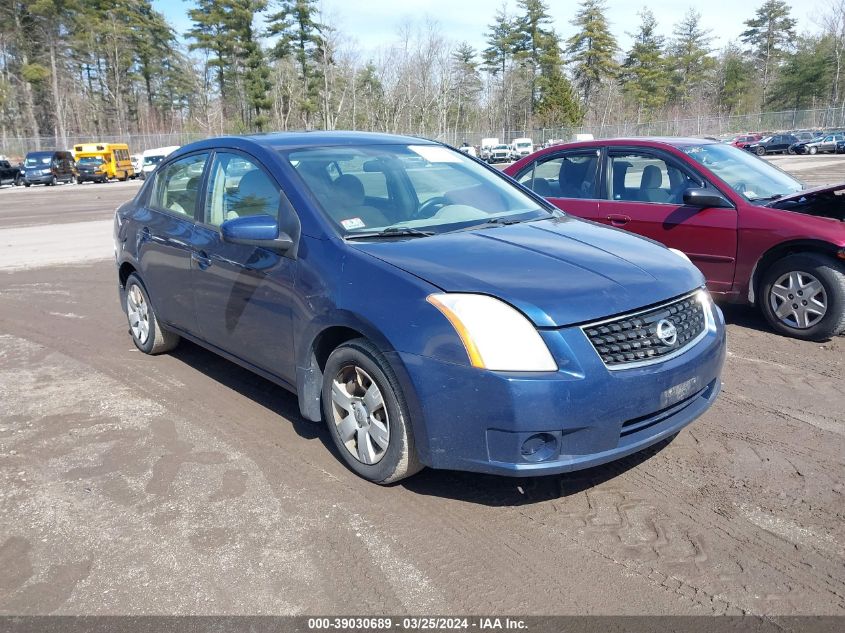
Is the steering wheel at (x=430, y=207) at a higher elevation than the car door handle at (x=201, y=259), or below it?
higher

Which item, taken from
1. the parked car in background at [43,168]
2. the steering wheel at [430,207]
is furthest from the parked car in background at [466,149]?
the parked car in background at [43,168]

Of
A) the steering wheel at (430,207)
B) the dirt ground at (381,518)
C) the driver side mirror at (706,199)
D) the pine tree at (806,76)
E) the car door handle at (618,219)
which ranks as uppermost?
the pine tree at (806,76)

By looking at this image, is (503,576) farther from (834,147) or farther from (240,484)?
(834,147)

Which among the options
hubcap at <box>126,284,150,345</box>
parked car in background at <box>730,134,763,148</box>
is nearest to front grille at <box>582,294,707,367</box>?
hubcap at <box>126,284,150,345</box>

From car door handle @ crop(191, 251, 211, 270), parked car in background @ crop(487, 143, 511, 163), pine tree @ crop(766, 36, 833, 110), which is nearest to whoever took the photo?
car door handle @ crop(191, 251, 211, 270)

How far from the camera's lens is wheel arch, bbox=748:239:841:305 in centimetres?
549

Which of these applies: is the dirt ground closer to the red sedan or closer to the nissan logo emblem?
the nissan logo emblem

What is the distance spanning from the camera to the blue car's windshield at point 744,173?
20.2ft

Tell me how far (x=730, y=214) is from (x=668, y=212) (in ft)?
1.75

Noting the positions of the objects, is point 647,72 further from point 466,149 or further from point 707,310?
point 707,310

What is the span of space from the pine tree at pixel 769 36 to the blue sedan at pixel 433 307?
277 feet

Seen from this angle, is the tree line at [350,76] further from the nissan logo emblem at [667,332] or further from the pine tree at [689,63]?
the nissan logo emblem at [667,332]

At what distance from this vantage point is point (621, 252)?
359 centimetres

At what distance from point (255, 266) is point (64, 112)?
235 ft
